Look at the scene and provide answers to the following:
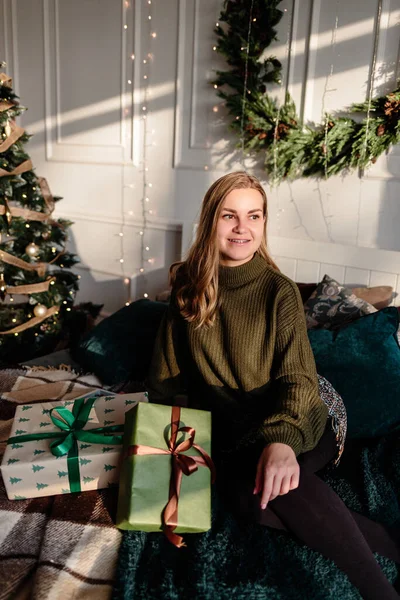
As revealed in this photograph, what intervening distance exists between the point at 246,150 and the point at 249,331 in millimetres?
1446

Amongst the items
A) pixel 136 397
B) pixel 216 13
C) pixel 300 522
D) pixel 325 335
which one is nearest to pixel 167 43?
pixel 216 13

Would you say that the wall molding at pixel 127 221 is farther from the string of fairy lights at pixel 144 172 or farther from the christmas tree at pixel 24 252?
the christmas tree at pixel 24 252

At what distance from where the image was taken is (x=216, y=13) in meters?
2.76

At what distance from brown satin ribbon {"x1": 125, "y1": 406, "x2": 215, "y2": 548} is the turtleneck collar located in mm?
481

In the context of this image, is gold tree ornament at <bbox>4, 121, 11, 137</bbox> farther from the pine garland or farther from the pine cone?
the pine cone

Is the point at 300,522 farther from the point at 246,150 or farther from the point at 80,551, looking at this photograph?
the point at 246,150

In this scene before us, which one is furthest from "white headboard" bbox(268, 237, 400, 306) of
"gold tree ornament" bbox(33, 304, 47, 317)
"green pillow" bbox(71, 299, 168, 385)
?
"gold tree ornament" bbox(33, 304, 47, 317)

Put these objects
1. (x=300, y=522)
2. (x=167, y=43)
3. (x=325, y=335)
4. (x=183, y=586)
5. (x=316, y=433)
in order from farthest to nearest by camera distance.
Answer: (x=167, y=43), (x=325, y=335), (x=316, y=433), (x=300, y=522), (x=183, y=586)

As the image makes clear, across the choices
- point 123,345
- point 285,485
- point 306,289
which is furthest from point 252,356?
point 306,289

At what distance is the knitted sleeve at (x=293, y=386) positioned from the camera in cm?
132

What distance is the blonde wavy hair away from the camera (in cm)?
159

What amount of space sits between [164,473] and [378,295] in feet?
4.82

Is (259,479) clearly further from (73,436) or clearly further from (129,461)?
(73,436)

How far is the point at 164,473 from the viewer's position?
3.94 feet
